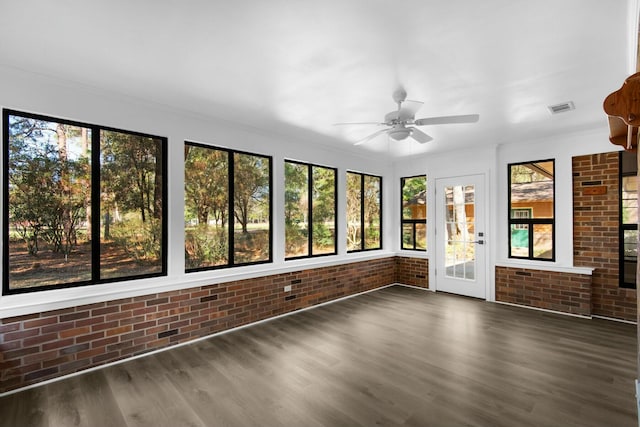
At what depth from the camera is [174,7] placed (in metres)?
1.87

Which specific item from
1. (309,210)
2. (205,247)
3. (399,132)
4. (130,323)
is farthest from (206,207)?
(399,132)

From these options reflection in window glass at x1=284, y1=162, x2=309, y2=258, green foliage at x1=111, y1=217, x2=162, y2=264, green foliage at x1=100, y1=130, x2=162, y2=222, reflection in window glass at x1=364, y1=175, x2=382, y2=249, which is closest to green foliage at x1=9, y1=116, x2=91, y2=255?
green foliage at x1=100, y1=130, x2=162, y2=222

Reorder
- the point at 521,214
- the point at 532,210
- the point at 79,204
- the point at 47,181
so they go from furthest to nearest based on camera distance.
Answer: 1. the point at 521,214
2. the point at 532,210
3. the point at 79,204
4. the point at 47,181

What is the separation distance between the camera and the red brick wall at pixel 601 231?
4246mm

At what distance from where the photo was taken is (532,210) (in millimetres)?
4906

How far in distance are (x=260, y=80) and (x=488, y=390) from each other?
321 centimetres

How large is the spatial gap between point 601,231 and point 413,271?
291 cm

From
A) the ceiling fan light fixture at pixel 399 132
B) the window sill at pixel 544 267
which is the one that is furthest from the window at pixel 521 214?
the ceiling fan light fixture at pixel 399 132

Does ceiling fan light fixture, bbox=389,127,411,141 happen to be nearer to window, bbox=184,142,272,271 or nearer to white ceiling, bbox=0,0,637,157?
white ceiling, bbox=0,0,637,157

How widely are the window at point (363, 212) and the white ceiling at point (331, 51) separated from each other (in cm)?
253

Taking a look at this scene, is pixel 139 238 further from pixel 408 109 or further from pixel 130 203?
pixel 408 109

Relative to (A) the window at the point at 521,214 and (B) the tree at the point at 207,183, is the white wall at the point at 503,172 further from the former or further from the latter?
(B) the tree at the point at 207,183

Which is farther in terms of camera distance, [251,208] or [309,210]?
[309,210]

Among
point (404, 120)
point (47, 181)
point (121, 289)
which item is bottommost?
point (121, 289)
